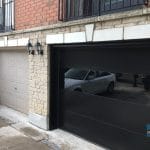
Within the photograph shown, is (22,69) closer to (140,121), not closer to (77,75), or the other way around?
(77,75)

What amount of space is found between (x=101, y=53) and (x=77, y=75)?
3.09ft

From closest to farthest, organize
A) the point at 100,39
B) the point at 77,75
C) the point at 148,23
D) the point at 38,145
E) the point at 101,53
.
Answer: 1. the point at 148,23
2. the point at 100,39
3. the point at 101,53
4. the point at 38,145
5. the point at 77,75

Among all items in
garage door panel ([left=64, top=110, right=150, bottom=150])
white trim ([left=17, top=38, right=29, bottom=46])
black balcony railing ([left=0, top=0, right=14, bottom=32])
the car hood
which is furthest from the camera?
black balcony railing ([left=0, top=0, right=14, bottom=32])

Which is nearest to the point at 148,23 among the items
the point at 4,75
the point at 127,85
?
the point at 127,85

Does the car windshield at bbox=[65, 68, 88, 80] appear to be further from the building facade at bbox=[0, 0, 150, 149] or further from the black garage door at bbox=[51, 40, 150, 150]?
the building facade at bbox=[0, 0, 150, 149]

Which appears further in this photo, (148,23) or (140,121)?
(140,121)

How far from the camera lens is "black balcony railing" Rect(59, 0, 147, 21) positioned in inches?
180

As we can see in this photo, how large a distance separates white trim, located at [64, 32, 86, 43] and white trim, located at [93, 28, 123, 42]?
0.35 metres

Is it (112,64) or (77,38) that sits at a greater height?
(77,38)

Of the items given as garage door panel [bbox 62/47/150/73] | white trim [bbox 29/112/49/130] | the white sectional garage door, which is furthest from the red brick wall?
white trim [bbox 29/112/49/130]

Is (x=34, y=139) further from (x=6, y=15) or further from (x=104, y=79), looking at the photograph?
(x=6, y=15)

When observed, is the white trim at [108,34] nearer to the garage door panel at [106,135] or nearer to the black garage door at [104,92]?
the black garage door at [104,92]

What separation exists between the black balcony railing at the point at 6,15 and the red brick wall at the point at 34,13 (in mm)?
570

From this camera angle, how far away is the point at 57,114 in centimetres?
604
